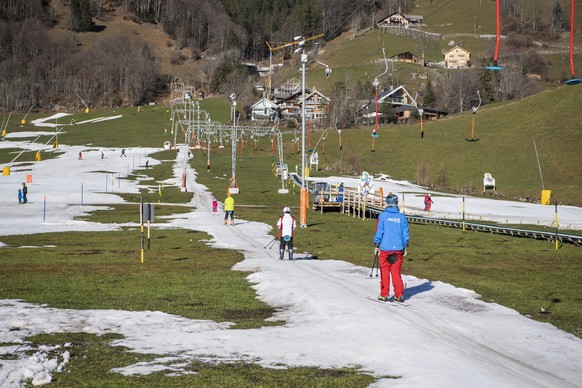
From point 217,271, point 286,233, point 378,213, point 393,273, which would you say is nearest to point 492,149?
point 378,213

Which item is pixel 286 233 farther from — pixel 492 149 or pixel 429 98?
pixel 429 98

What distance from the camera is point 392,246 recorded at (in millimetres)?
18547

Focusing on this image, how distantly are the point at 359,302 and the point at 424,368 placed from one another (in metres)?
6.52

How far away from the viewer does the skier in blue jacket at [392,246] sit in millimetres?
18609

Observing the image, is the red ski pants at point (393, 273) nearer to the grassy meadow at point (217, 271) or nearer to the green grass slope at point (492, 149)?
the grassy meadow at point (217, 271)

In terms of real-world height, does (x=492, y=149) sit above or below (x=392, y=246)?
above

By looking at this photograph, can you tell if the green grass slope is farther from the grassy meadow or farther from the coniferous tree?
the coniferous tree

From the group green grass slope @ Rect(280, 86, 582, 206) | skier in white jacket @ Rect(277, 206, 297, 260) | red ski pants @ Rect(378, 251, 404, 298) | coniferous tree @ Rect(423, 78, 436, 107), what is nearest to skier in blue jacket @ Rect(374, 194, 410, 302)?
red ski pants @ Rect(378, 251, 404, 298)

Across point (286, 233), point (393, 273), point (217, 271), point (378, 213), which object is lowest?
Answer: point (217, 271)

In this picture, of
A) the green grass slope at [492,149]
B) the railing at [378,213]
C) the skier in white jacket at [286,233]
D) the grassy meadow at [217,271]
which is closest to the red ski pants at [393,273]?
the grassy meadow at [217,271]

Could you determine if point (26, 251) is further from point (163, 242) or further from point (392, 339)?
point (392, 339)

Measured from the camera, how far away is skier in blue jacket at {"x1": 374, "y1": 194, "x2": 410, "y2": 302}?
18.6m

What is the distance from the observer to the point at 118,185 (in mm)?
87375

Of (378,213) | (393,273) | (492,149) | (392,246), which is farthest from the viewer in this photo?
(492,149)
